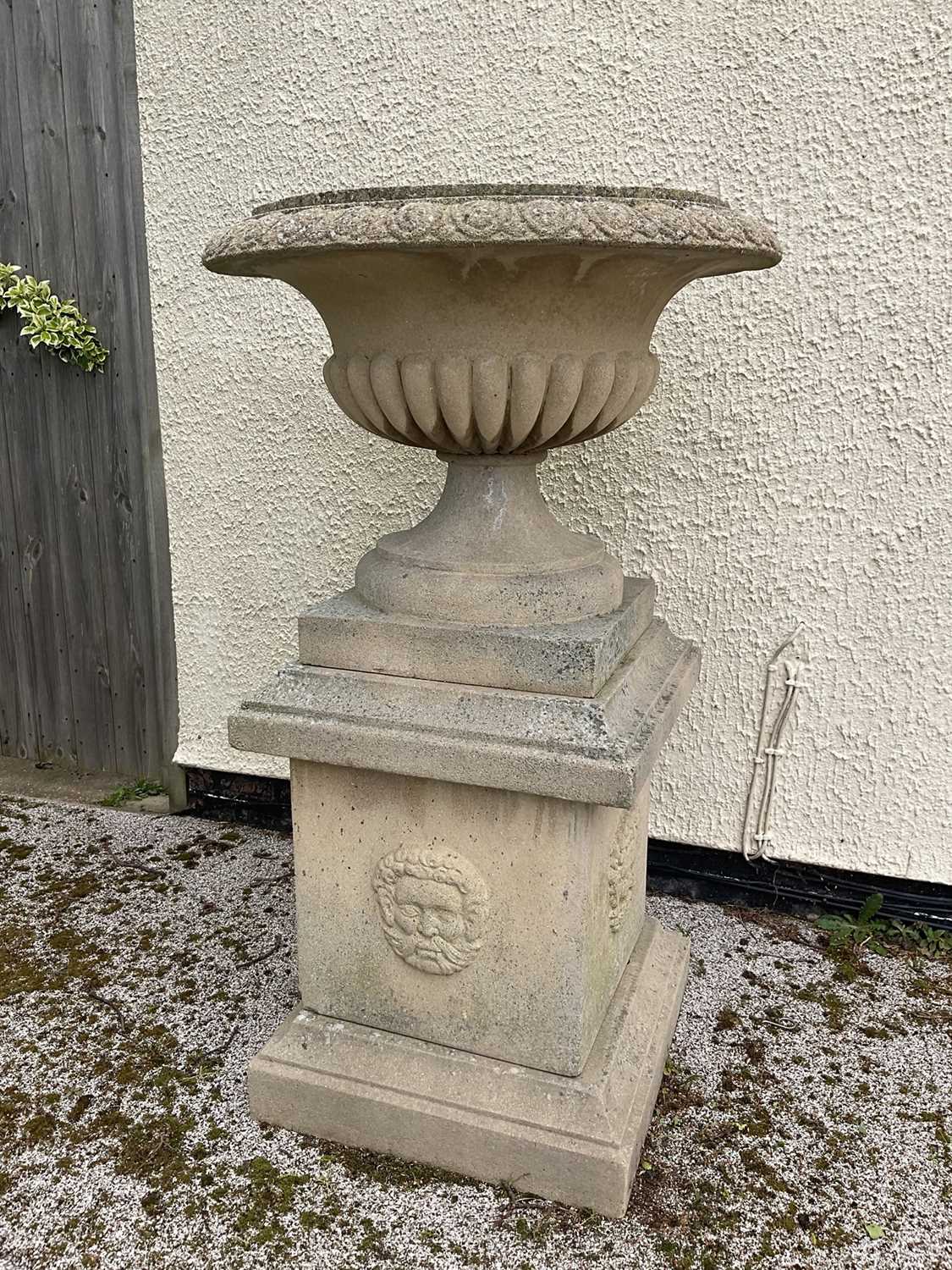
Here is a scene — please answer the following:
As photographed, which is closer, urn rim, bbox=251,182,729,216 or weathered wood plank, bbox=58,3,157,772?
urn rim, bbox=251,182,729,216

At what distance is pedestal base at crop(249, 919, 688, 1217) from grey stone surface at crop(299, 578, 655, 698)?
749 mm

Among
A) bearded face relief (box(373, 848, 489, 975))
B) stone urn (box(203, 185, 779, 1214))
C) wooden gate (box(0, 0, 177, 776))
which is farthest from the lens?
wooden gate (box(0, 0, 177, 776))

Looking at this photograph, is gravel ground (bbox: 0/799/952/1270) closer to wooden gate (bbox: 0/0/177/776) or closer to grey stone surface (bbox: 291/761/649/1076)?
grey stone surface (bbox: 291/761/649/1076)

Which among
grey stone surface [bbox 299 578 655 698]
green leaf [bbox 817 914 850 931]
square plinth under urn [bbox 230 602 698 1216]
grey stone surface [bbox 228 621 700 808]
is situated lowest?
green leaf [bbox 817 914 850 931]

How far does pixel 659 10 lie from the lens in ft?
7.26

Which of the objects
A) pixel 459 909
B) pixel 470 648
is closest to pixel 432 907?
pixel 459 909

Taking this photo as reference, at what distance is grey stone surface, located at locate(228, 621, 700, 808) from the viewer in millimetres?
1506

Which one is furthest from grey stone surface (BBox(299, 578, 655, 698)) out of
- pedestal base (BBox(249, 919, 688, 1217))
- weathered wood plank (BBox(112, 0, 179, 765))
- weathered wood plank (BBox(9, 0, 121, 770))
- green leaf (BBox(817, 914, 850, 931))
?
weathered wood plank (BBox(9, 0, 121, 770))

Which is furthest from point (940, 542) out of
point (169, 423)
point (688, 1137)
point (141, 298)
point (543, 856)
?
point (141, 298)

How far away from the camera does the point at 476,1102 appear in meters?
1.72

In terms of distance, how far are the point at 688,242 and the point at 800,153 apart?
109 cm

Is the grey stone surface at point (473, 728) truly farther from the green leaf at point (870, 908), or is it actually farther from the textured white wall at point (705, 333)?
the green leaf at point (870, 908)

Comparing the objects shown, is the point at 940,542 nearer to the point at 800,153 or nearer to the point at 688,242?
the point at 800,153

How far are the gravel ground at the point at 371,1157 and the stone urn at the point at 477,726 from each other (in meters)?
0.11
